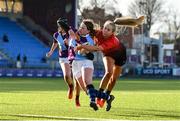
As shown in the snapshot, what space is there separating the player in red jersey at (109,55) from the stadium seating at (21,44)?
4232 cm

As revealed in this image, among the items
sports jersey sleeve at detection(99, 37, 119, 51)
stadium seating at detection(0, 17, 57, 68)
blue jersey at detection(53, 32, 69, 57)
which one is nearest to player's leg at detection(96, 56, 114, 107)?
sports jersey sleeve at detection(99, 37, 119, 51)

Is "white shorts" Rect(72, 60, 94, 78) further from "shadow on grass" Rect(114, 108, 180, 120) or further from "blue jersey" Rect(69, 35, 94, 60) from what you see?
"shadow on grass" Rect(114, 108, 180, 120)

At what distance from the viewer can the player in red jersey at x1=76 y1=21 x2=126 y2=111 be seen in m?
14.9

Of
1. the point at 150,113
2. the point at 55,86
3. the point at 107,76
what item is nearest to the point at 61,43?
the point at 107,76

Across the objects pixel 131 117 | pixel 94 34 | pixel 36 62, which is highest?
pixel 94 34

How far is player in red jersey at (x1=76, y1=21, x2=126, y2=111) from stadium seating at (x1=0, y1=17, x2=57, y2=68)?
139ft

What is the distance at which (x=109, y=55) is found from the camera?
15.1 meters

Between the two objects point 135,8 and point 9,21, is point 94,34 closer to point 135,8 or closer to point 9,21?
point 9,21

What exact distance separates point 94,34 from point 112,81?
1207 millimetres

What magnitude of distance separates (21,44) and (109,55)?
46.1 metres

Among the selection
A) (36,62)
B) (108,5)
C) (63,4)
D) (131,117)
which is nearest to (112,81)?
(131,117)

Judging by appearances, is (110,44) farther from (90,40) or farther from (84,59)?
(84,59)

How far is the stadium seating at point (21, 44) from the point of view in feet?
192

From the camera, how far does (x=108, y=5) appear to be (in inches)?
3445
